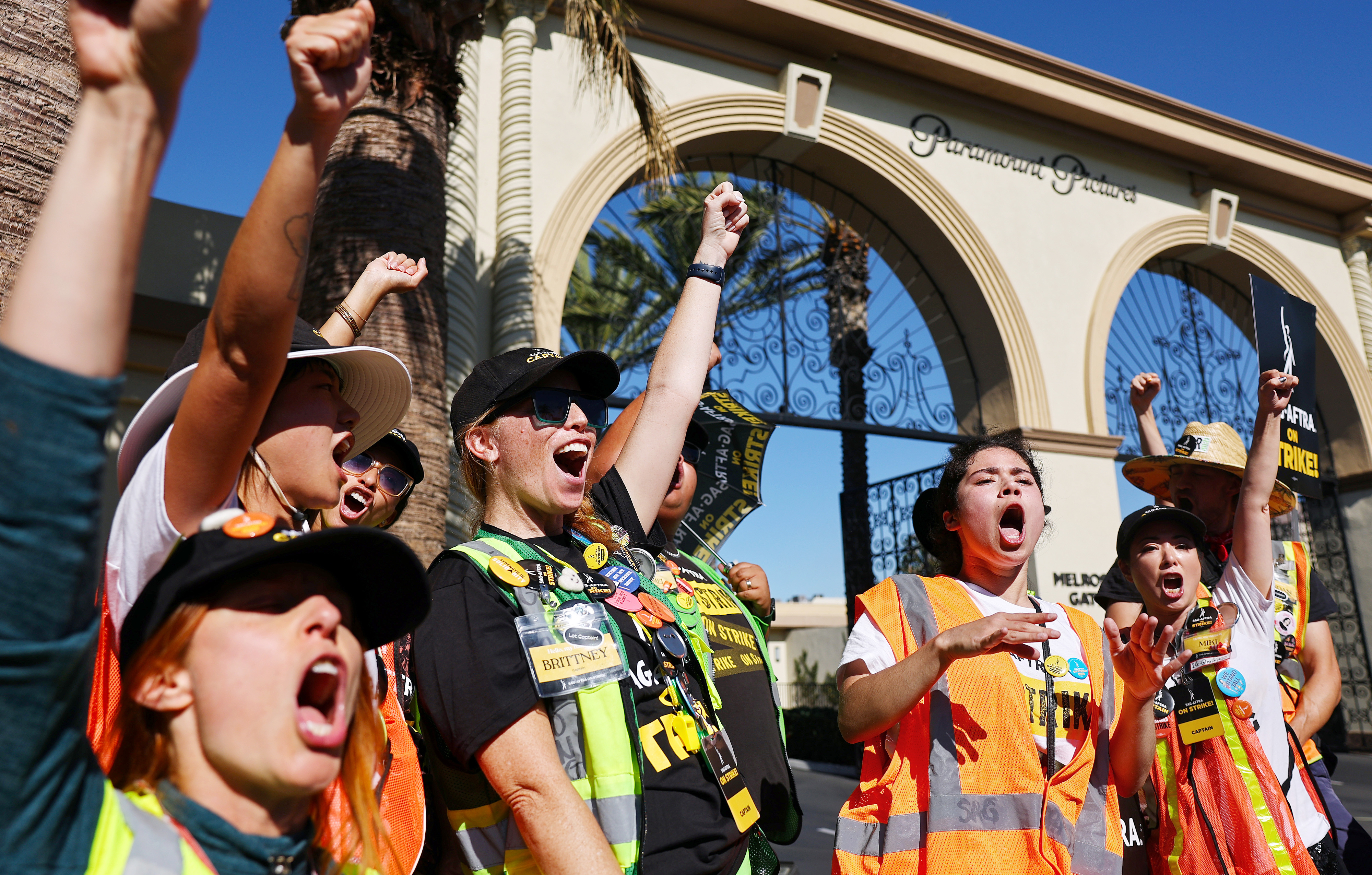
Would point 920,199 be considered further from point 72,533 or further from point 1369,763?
point 72,533

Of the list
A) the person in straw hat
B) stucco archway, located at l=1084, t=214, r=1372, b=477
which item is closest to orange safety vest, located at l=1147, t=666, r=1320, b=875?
the person in straw hat

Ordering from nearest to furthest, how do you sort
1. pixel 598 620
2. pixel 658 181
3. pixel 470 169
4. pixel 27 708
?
pixel 27 708 < pixel 598 620 < pixel 658 181 < pixel 470 169

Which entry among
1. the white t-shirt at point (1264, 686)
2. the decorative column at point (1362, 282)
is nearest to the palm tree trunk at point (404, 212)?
the white t-shirt at point (1264, 686)

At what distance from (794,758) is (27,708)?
46.4ft

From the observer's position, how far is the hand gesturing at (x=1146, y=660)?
2344 millimetres

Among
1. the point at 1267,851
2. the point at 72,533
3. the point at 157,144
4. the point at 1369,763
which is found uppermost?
the point at 157,144

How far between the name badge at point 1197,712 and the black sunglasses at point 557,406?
2.01m

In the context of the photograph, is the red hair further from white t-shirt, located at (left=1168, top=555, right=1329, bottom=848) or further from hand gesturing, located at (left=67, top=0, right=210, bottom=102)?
white t-shirt, located at (left=1168, top=555, right=1329, bottom=848)

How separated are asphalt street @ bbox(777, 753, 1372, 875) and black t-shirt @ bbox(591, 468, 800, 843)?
300cm

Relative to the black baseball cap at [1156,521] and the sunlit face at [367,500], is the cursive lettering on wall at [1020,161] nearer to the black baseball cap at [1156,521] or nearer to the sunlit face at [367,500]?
the black baseball cap at [1156,521]

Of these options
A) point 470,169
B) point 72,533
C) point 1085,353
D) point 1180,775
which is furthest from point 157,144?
point 1085,353

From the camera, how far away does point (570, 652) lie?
1757 millimetres

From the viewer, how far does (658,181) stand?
6.91 meters

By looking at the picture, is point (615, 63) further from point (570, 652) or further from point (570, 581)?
point (570, 652)
